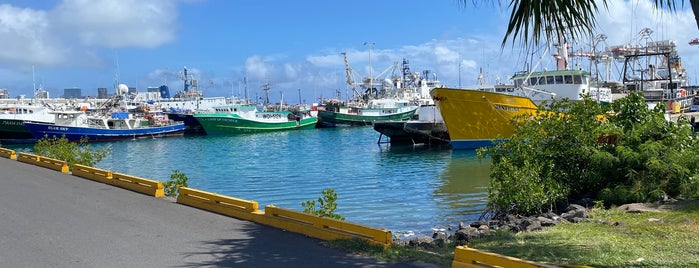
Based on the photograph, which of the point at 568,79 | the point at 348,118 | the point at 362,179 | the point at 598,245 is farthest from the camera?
the point at 348,118

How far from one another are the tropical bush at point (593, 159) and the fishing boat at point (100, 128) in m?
54.5

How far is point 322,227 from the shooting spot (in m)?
8.29

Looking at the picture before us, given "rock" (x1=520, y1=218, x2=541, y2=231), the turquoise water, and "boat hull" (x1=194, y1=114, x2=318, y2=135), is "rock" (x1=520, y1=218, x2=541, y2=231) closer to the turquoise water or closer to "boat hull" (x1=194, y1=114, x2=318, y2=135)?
the turquoise water

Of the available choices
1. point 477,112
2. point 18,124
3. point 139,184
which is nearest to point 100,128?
point 18,124

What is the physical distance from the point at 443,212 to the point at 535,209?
4.13m

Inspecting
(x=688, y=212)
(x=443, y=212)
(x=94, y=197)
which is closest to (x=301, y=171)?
(x=443, y=212)

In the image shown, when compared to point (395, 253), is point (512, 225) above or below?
below

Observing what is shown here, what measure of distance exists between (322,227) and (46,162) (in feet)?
51.6

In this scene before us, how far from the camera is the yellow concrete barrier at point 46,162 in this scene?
18.8 meters

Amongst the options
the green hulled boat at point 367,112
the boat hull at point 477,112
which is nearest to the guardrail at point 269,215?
the boat hull at point 477,112

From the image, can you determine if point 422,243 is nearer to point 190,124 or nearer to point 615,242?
point 615,242

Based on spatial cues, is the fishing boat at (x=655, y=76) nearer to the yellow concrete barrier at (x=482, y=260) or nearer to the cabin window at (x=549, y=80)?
the cabin window at (x=549, y=80)

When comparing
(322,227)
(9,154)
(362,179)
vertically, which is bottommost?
(362,179)

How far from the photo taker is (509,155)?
1341 cm
